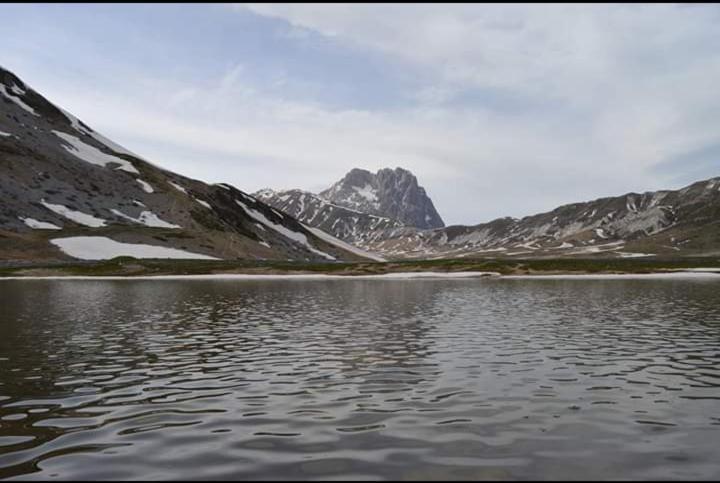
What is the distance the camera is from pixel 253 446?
13508 millimetres

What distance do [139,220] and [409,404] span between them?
199254 mm

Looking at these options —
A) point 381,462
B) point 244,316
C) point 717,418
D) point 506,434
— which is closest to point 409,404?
point 506,434

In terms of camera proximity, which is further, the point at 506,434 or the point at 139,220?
the point at 139,220

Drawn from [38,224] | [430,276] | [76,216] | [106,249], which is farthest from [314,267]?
[76,216]

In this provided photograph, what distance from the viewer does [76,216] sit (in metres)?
186

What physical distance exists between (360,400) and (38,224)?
179953 mm

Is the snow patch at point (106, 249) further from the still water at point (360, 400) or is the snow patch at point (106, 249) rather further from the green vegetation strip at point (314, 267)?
the still water at point (360, 400)

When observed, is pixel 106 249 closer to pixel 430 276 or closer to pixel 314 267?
pixel 314 267

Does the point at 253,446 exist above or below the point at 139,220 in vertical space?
below

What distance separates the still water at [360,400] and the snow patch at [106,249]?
120 m

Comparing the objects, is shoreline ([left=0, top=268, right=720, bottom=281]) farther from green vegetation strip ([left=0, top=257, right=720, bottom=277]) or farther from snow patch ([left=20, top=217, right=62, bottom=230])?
snow patch ([left=20, top=217, right=62, bottom=230])

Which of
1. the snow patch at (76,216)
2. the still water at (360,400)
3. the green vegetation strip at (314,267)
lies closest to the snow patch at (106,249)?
the green vegetation strip at (314,267)

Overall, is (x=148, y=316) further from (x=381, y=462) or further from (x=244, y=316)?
(x=381, y=462)

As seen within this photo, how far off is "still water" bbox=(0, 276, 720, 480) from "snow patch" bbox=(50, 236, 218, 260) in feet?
393
